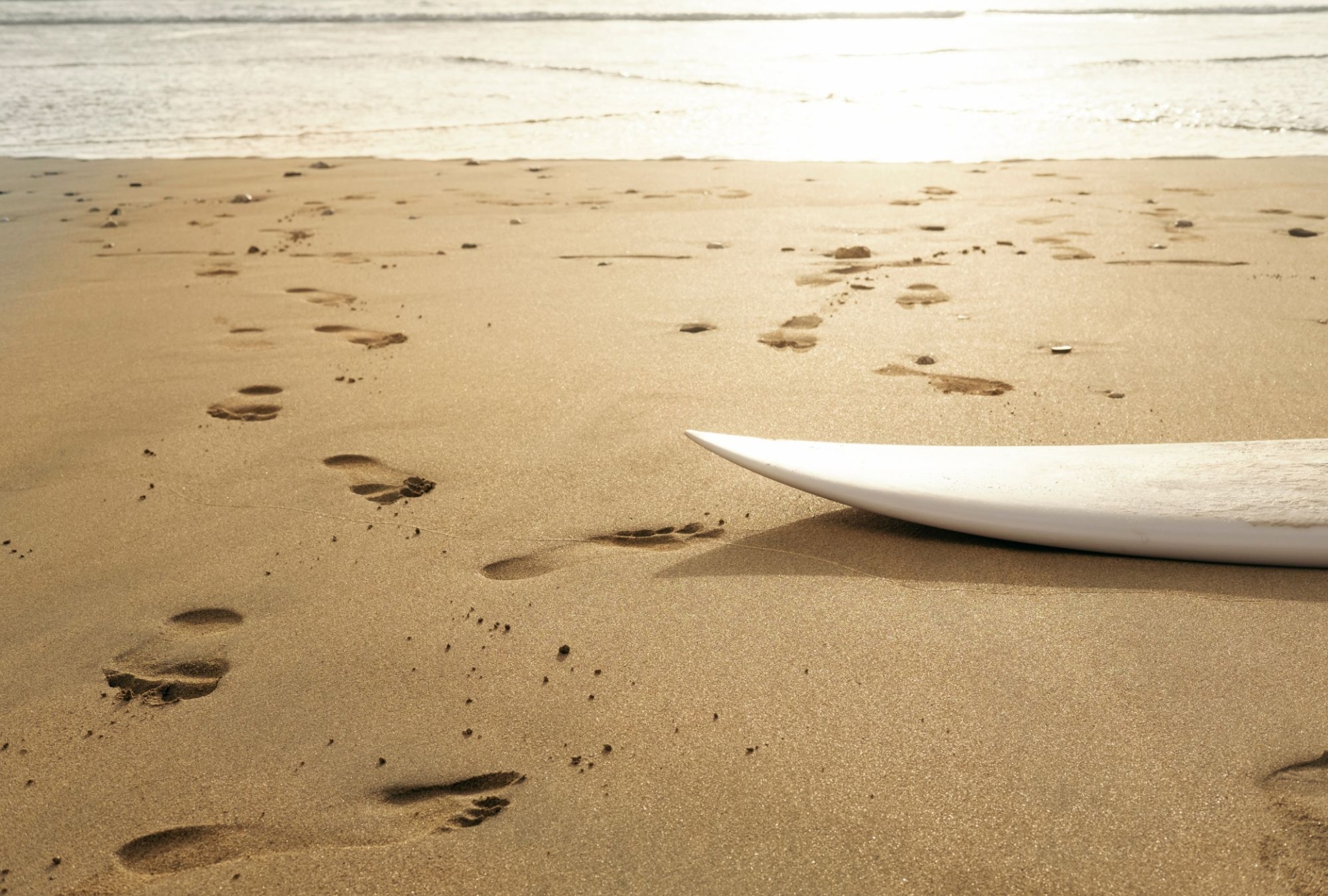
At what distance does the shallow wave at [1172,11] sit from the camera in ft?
44.6

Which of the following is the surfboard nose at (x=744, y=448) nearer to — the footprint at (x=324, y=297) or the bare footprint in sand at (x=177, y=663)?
the bare footprint in sand at (x=177, y=663)

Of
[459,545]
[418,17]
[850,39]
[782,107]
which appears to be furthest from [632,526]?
A: [418,17]

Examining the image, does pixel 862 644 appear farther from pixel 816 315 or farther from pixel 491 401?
pixel 816 315

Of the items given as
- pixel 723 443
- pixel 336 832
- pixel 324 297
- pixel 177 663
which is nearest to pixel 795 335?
pixel 723 443

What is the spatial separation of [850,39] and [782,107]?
5.29 m

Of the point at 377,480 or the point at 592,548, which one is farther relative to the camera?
the point at 377,480

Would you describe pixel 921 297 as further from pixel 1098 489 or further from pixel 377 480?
pixel 377 480

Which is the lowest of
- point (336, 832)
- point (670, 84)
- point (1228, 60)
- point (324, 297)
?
point (336, 832)

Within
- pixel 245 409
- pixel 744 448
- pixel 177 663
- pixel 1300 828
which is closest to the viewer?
pixel 1300 828

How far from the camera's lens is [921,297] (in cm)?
314

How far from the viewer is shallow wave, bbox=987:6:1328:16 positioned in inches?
535

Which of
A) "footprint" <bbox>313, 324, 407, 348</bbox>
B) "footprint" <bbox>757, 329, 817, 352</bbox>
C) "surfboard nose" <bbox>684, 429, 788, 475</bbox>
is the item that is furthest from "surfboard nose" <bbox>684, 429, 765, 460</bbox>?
"footprint" <bbox>313, 324, 407, 348</bbox>

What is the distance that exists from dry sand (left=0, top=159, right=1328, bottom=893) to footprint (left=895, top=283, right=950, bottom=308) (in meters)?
0.03

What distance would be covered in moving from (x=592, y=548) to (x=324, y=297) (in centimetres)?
185
